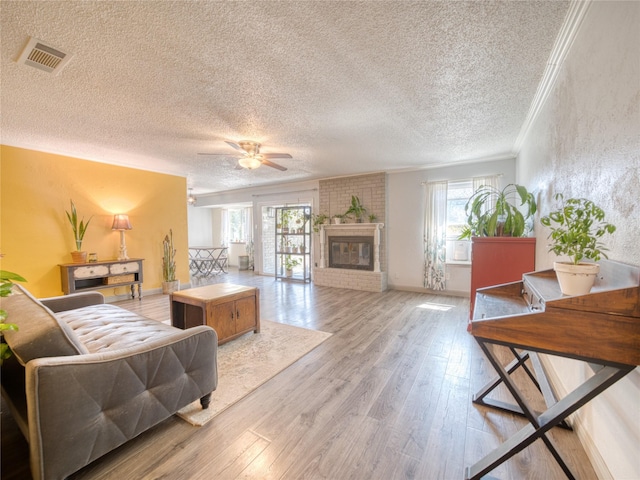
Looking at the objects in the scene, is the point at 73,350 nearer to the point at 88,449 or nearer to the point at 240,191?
the point at 88,449

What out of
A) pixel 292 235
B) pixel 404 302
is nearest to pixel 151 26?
pixel 404 302

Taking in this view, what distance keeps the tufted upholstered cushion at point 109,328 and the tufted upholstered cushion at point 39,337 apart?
311 mm

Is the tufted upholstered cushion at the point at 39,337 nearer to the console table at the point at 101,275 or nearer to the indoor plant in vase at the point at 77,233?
the console table at the point at 101,275

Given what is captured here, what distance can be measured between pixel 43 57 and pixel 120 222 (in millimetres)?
3166

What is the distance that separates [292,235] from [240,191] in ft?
7.52

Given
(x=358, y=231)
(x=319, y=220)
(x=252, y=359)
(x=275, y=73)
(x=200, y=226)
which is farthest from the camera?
(x=200, y=226)

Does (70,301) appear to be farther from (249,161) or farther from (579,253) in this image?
(579,253)

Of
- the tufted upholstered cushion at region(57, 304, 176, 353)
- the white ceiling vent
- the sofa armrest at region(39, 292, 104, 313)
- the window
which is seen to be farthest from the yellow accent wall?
the window

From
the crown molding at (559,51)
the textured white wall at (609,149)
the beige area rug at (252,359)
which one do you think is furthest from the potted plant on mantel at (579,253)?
the beige area rug at (252,359)

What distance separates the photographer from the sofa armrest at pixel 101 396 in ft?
3.67

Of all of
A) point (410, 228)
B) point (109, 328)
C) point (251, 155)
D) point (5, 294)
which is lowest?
point (109, 328)

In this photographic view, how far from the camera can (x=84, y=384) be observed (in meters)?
1.21

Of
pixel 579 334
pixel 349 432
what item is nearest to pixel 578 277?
pixel 579 334

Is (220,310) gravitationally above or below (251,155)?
below
